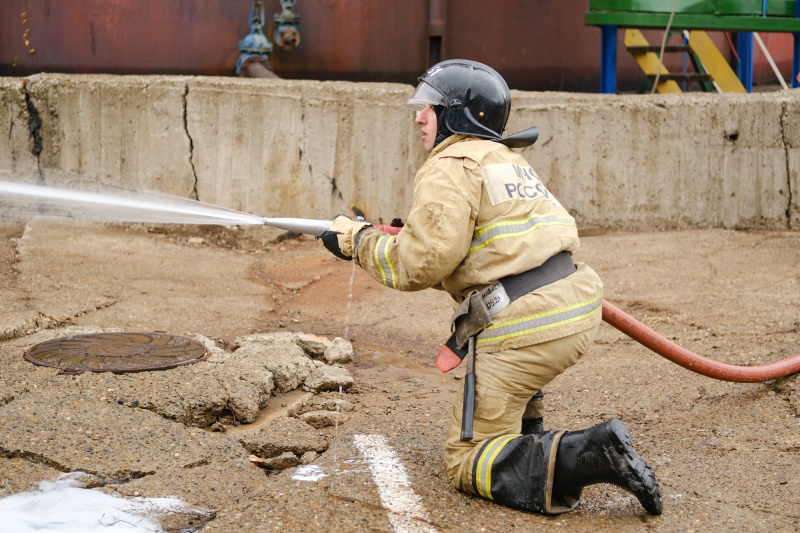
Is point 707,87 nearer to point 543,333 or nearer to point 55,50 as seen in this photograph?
point 55,50

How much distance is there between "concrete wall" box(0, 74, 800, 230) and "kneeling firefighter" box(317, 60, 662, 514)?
4115mm

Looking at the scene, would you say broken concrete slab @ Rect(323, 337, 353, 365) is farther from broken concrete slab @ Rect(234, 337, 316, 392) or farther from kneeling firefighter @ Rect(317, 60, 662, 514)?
kneeling firefighter @ Rect(317, 60, 662, 514)

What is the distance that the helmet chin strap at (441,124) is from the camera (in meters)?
3.16

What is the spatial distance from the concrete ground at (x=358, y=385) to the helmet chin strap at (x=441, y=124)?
1.24 m

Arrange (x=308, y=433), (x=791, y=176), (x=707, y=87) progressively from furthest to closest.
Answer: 1. (x=707, y=87)
2. (x=791, y=176)
3. (x=308, y=433)

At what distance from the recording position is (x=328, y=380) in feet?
13.6

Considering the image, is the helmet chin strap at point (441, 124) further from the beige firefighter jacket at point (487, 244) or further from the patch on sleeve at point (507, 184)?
the patch on sleeve at point (507, 184)

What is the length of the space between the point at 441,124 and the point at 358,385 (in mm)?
1617

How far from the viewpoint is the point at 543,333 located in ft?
9.55

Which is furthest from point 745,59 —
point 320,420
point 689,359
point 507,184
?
point 320,420

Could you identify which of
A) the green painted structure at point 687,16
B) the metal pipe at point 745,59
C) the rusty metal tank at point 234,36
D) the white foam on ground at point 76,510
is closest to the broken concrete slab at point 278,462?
the white foam on ground at point 76,510

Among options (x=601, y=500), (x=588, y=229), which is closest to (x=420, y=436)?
(x=601, y=500)

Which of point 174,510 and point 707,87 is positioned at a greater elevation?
point 707,87

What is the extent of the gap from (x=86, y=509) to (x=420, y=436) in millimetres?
1376
